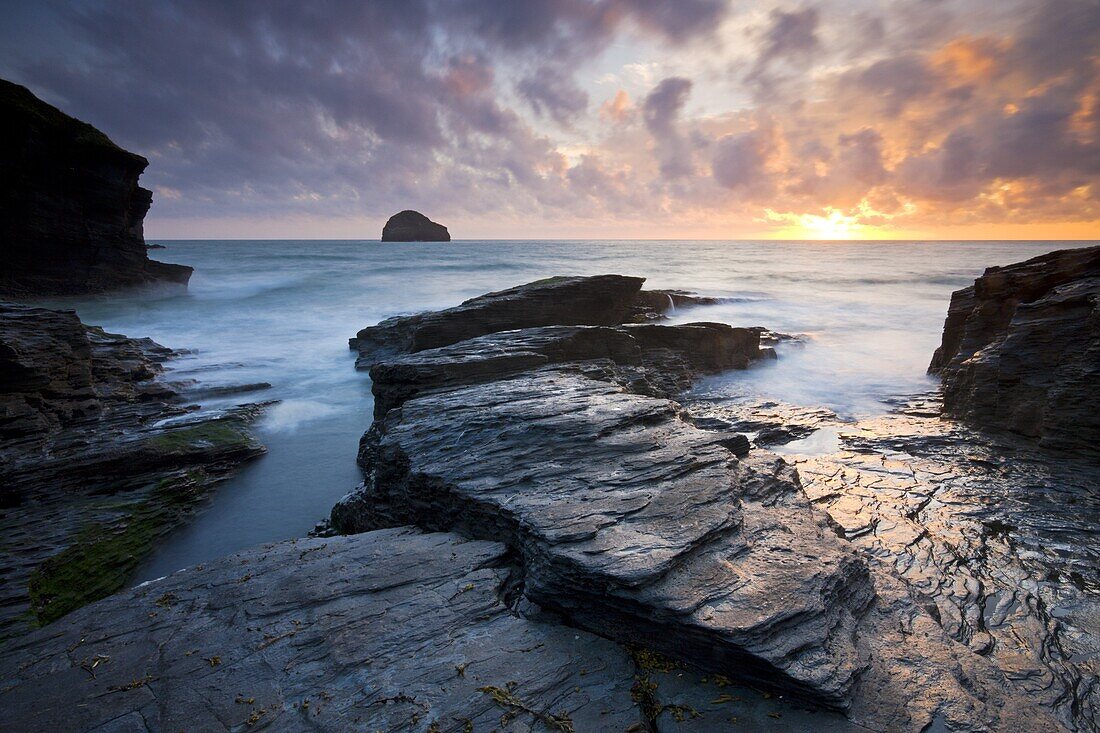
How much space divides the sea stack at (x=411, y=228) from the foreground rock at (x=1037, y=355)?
178637 mm

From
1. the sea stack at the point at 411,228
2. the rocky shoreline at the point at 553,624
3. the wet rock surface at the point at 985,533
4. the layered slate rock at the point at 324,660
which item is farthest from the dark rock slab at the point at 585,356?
the sea stack at the point at 411,228

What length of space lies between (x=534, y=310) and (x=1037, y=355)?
1170 centimetres

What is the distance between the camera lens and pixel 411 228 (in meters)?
175

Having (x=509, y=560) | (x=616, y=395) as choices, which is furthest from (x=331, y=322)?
(x=509, y=560)

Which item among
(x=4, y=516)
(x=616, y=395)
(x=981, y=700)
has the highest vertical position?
(x=616, y=395)

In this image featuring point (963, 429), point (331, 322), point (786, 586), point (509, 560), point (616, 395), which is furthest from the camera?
point (331, 322)

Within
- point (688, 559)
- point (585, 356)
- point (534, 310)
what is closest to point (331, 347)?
point (534, 310)

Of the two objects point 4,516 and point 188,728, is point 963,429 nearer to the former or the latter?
point 188,728

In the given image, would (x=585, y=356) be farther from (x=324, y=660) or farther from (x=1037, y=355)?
(x=324, y=660)

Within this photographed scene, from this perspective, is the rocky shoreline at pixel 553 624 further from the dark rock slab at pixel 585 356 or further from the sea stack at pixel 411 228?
the sea stack at pixel 411 228

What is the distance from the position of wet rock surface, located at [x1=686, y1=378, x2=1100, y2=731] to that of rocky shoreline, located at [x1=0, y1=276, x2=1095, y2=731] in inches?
7.3

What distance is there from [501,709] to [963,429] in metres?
11.2

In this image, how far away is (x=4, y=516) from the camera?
833 cm

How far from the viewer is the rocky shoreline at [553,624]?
12.3ft
